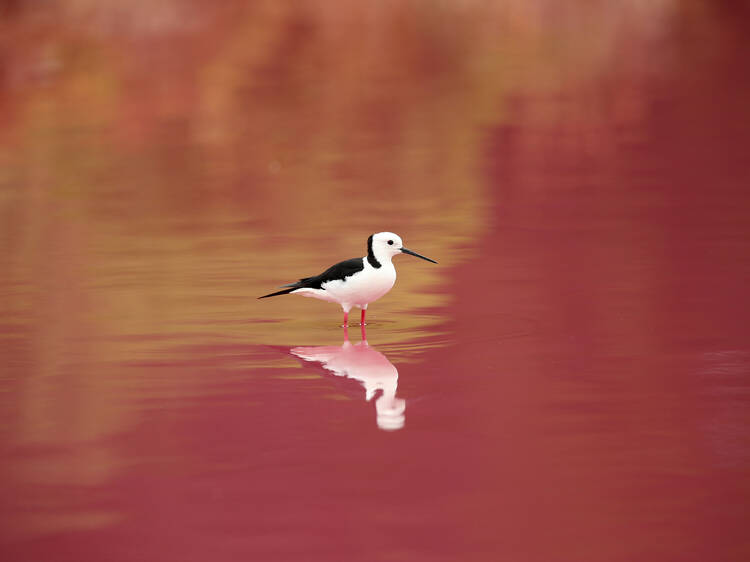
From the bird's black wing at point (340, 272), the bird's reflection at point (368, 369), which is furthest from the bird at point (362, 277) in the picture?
the bird's reflection at point (368, 369)

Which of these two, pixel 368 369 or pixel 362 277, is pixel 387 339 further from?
pixel 368 369

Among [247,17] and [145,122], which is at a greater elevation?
[247,17]

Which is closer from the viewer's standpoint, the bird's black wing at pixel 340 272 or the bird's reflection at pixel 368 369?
the bird's reflection at pixel 368 369

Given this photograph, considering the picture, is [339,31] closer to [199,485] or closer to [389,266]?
[389,266]

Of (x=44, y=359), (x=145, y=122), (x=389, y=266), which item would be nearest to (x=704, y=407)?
(x=389, y=266)

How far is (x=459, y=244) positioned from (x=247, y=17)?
21.5m

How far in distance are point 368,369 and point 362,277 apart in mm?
898

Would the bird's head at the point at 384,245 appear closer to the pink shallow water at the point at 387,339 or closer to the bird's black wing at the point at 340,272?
the bird's black wing at the point at 340,272

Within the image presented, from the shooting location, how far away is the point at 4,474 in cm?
561

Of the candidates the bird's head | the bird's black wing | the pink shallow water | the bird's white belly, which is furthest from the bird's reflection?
the bird's head

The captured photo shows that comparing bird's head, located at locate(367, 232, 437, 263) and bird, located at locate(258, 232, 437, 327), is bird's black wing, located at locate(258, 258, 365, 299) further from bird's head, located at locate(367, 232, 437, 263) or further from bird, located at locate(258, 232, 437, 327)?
bird's head, located at locate(367, 232, 437, 263)

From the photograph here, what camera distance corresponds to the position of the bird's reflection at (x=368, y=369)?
626 cm

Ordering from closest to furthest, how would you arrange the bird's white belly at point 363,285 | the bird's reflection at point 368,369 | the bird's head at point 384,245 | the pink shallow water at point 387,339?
the pink shallow water at point 387,339 → the bird's reflection at point 368,369 → the bird's white belly at point 363,285 → the bird's head at point 384,245

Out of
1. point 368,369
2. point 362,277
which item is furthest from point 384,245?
point 368,369
